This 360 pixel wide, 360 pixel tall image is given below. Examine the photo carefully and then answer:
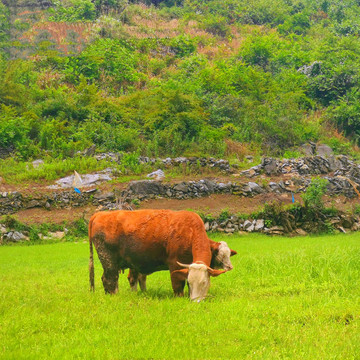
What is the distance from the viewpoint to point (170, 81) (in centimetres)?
3653

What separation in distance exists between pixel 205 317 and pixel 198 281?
45.8 inches

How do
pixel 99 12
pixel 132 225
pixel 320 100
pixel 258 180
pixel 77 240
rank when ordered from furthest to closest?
1. pixel 99 12
2. pixel 320 100
3. pixel 258 180
4. pixel 77 240
5. pixel 132 225

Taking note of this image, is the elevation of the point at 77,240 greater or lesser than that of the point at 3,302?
lesser

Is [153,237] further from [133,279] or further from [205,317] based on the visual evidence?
[205,317]

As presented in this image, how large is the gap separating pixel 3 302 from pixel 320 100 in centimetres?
3690

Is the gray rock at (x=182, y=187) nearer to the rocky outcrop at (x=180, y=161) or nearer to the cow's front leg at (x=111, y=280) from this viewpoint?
the rocky outcrop at (x=180, y=161)

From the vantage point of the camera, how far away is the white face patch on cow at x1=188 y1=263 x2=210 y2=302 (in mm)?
8180

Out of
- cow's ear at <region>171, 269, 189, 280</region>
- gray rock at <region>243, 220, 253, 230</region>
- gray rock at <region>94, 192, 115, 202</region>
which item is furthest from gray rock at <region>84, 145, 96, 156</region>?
cow's ear at <region>171, 269, 189, 280</region>

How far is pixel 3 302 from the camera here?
8.35m

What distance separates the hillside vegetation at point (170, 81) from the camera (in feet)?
98.1

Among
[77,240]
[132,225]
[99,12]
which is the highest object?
[132,225]

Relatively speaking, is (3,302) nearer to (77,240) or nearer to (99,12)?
(77,240)

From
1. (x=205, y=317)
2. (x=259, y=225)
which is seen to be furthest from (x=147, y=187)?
(x=205, y=317)

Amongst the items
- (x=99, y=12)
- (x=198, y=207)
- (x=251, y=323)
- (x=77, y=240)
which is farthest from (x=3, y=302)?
(x=99, y=12)
